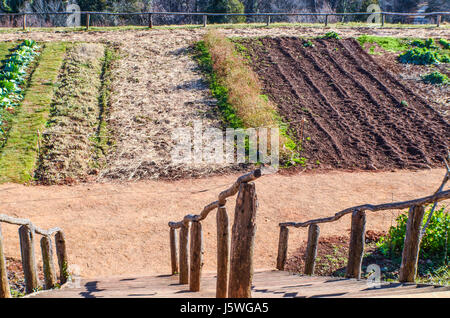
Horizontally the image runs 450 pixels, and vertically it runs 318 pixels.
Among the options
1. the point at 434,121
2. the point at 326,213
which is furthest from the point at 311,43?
the point at 326,213

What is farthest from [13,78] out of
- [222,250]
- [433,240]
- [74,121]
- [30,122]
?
[222,250]

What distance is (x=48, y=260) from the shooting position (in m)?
6.79

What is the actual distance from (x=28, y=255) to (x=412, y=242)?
14.9 ft

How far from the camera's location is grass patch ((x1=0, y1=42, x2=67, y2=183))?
13.7 meters

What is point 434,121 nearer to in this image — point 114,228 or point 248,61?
point 248,61

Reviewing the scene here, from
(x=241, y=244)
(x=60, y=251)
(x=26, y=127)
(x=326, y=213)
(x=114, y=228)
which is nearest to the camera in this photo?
(x=241, y=244)

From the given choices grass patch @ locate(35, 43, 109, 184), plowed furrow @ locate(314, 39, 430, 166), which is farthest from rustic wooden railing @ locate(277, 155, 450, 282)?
plowed furrow @ locate(314, 39, 430, 166)

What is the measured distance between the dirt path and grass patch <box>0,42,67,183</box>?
0.96 metres

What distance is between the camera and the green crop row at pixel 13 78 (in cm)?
1632

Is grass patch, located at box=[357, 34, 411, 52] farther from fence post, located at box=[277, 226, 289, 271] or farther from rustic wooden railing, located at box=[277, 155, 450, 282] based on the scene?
rustic wooden railing, located at box=[277, 155, 450, 282]

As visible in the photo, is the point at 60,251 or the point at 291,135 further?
the point at 291,135

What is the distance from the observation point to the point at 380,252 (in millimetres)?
9141

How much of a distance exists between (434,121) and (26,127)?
14.7m

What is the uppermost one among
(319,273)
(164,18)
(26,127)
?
→ (164,18)
